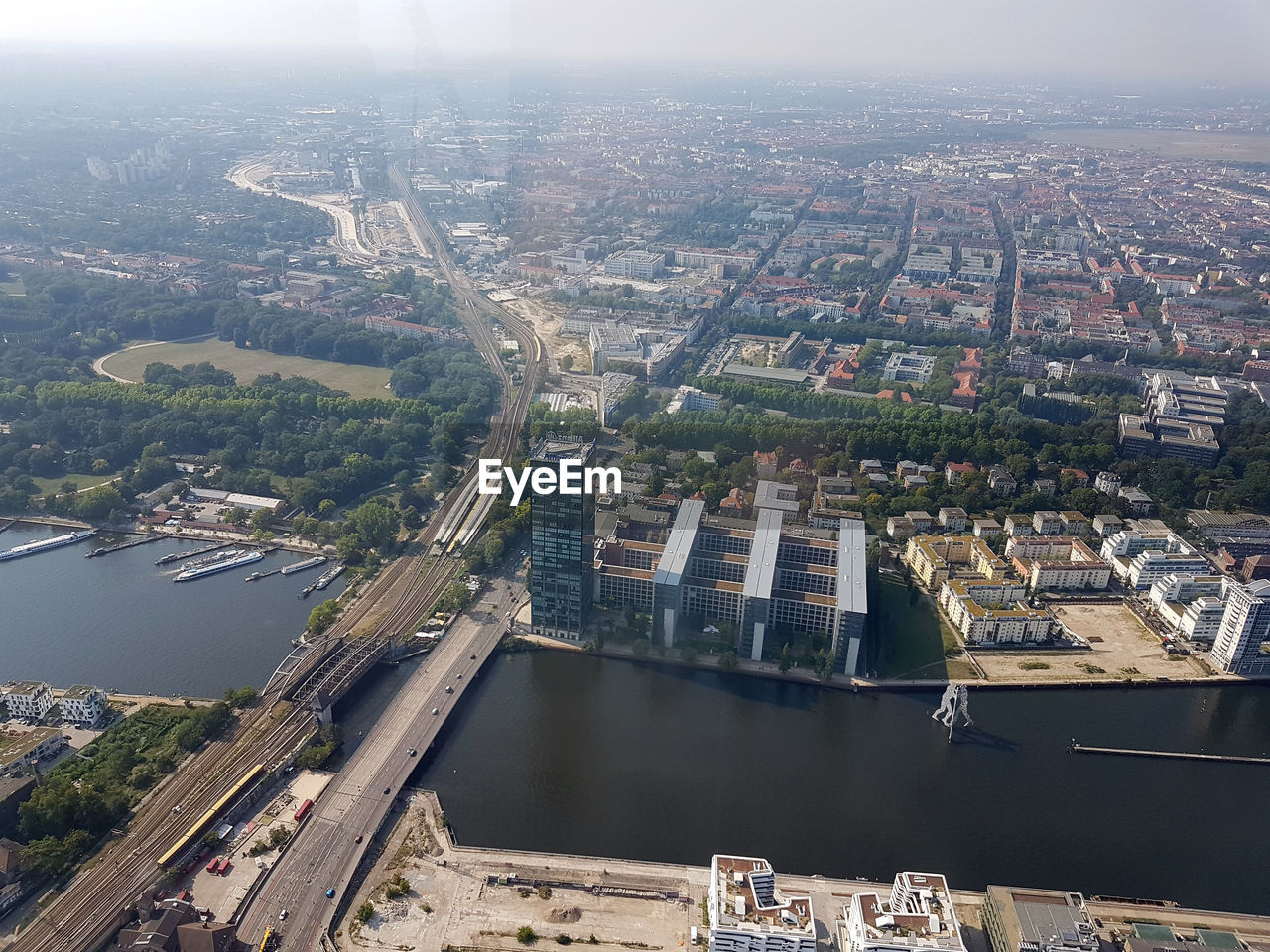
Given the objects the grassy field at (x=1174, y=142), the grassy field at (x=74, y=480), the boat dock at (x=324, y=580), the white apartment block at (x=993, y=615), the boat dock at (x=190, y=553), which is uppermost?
the grassy field at (x=1174, y=142)

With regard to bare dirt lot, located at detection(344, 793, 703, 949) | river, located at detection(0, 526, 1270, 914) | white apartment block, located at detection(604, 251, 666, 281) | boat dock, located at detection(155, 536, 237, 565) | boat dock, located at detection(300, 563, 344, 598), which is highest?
white apartment block, located at detection(604, 251, 666, 281)

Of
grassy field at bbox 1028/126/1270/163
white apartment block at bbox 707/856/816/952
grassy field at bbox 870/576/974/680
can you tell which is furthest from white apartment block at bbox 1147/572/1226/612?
grassy field at bbox 1028/126/1270/163

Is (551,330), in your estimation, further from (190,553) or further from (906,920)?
(906,920)

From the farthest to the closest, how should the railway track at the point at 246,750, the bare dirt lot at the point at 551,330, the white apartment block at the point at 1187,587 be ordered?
the bare dirt lot at the point at 551,330 → the white apartment block at the point at 1187,587 → the railway track at the point at 246,750

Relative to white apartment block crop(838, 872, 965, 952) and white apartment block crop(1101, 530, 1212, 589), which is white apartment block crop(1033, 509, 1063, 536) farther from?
white apartment block crop(838, 872, 965, 952)

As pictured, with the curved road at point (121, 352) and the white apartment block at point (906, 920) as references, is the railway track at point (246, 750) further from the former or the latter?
the curved road at point (121, 352)

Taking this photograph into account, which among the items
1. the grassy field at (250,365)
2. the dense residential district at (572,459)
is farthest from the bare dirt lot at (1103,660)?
the grassy field at (250,365)

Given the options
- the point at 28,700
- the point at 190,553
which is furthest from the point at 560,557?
the point at 190,553

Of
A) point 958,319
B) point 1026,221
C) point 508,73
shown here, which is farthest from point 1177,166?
point 508,73
